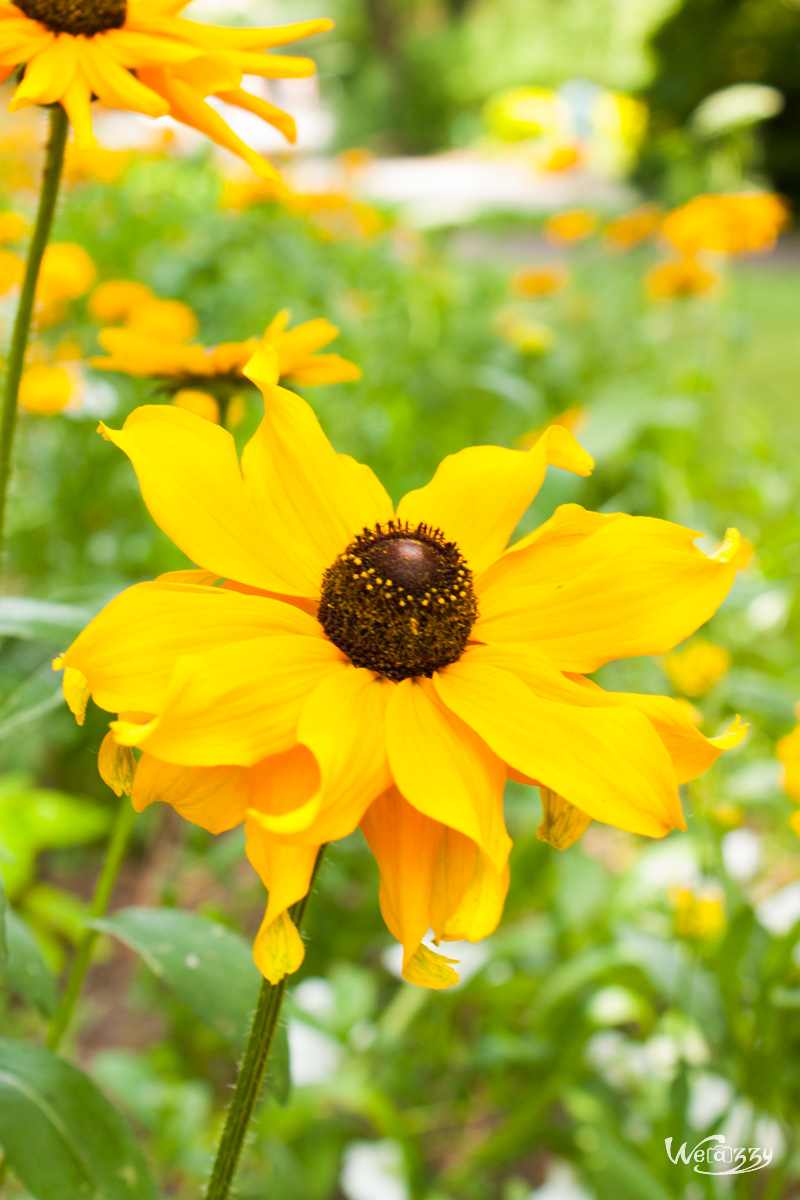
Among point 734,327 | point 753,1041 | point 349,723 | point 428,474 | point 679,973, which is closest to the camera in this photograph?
point 349,723

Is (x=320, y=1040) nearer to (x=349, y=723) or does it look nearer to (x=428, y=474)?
(x=349, y=723)

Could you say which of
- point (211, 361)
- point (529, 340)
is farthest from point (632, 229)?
point (211, 361)

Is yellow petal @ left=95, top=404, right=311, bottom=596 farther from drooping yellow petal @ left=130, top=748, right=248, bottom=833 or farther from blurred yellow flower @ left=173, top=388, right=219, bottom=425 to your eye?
blurred yellow flower @ left=173, top=388, right=219, bottom=425

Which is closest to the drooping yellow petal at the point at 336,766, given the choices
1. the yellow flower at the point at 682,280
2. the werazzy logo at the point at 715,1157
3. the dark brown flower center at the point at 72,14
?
the dark brown flower center at the point at 72,14

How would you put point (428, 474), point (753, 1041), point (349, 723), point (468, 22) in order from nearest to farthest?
point (349, 723) → point (753, 1041) → point (428, 474) → point (468, 22)

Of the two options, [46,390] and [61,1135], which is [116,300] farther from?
[61,1135]

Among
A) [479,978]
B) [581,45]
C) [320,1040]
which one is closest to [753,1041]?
[479,978]
